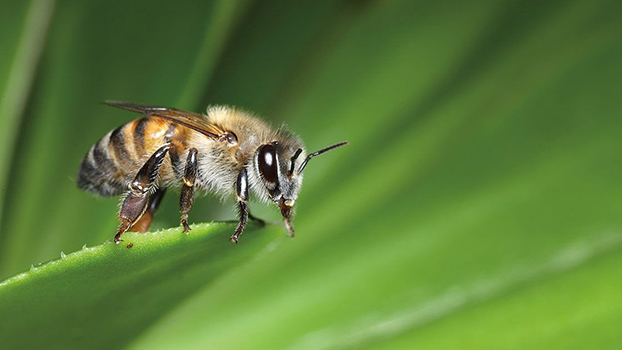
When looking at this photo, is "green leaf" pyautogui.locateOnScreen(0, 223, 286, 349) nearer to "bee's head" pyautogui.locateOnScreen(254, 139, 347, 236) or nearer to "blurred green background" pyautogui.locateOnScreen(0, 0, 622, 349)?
"blurred green background" pyautogui.locateOnScreen(0, 0, 622, 349)

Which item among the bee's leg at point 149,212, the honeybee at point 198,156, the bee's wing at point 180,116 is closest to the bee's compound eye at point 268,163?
the honeybee at point 198,156

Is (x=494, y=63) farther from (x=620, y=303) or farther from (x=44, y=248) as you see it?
(x=44, y=248)

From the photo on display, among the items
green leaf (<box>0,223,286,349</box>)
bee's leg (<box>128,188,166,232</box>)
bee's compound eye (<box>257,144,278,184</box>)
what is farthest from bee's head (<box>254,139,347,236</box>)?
green leaf (<box>0,223,286,349</box>)

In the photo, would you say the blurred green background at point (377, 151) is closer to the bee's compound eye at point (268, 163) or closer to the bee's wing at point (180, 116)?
the bee's wing at point (180, 116)

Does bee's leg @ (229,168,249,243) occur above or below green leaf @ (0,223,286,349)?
above

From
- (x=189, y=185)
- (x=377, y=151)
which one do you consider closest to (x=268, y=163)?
(x=189, y=185)

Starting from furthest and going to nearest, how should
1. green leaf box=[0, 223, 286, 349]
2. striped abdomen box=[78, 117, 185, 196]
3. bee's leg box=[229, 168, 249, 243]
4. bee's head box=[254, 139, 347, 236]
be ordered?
striped abdomen box=[78, 117, 185, 196], bee's head box=[254, 139, 347, 236], bee's leg box=[229, 168, 249, 243], green leaf box=[0, 223, 286, 349]

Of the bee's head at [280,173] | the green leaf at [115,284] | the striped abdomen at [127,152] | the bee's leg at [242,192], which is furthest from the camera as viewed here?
the striped abdomen at [127,152]
